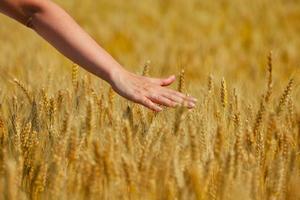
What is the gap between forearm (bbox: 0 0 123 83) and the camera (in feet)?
5.87

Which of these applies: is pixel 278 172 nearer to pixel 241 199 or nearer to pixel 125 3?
pixel 241 199

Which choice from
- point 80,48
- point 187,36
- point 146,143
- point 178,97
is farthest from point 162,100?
point 187,36

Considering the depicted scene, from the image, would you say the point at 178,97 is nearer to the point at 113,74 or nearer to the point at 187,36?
the point at 113,74

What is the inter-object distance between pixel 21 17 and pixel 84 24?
3854mm

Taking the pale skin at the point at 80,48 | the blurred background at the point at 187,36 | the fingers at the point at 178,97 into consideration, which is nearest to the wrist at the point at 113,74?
the pale skin at the point at 80,48

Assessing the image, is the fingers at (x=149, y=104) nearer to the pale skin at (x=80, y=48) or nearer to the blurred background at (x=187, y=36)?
the pale skin at (x=80, y=48)

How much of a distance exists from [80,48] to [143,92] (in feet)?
0.54

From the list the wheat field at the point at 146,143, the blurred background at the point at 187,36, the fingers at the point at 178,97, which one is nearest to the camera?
the wheat field at the point at 146,143

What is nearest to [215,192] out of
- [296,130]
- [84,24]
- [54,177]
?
[54,177]

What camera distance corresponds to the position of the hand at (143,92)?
1751 millimetres

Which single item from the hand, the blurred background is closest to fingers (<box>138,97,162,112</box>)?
the hand

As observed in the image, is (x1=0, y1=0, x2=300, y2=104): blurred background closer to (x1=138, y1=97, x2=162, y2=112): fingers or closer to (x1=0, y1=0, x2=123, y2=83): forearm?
(x1=0, y1=0, x2=123, y2=83): forearm

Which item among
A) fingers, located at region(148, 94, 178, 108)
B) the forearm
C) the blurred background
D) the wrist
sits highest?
the blurred background

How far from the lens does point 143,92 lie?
5.88ft
